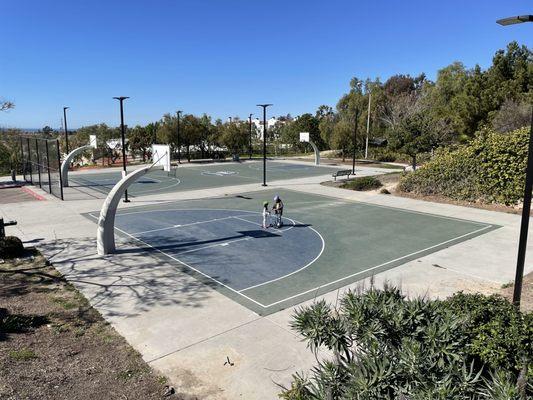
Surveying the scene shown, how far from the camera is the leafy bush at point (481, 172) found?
75.5ft

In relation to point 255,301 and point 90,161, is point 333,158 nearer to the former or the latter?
point 90,161

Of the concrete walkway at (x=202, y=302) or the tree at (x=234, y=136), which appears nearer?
the concrete walkway at (x=202, y=302)

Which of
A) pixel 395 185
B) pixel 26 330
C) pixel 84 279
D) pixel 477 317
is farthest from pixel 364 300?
pixel 395 185

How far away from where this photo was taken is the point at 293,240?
656 inches

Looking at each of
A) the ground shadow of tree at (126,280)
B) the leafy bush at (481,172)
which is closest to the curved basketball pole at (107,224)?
the ground shadow of tree at (126,280)

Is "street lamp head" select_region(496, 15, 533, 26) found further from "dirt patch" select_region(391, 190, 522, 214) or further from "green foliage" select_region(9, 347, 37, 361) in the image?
"dirt patch" select_region(391, 190, 522, 214)

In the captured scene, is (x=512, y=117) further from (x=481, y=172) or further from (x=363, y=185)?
(x=363, y=185)

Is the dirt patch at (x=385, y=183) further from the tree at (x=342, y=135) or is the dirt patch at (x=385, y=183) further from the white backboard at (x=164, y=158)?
the white backboard at (x=164, y=158)

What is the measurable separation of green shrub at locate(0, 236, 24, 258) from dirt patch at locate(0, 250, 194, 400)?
2.86 metres

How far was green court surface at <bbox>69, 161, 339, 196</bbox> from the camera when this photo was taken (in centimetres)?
3127

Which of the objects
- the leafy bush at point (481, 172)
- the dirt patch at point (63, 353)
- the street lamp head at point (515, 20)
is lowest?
the dirt patch at point (63, 353)

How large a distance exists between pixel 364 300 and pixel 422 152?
36.1 meters

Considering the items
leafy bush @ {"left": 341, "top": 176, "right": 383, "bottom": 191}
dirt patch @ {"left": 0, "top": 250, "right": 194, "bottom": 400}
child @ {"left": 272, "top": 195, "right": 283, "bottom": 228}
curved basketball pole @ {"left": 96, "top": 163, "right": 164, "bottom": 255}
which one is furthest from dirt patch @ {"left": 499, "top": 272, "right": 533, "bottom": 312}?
leafy bush @ {"left": 341, "top": 176, "right": 383, "bottom": 191}

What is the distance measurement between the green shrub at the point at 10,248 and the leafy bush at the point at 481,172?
23.3 metres
